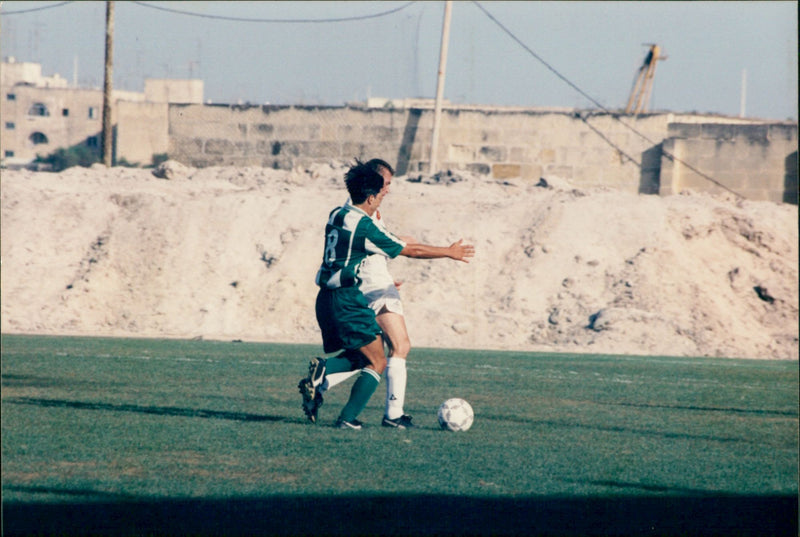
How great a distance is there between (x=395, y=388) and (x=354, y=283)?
904mm

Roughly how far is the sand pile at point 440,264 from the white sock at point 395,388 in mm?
13572

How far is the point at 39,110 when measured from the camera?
252 feet

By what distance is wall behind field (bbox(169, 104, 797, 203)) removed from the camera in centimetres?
2822

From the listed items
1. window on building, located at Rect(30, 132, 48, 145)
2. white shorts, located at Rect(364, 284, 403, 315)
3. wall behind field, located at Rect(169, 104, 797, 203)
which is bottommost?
white shorts, located at Rect(364, 284, 403, 315)

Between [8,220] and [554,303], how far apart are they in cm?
1271

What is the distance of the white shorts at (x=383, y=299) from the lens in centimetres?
817

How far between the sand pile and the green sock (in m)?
13.7

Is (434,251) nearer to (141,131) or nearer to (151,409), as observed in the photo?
(151,409)

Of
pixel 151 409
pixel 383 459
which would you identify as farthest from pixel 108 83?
pixel 383 459

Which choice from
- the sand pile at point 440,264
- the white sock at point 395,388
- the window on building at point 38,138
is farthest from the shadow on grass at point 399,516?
the window on building at point 38,138

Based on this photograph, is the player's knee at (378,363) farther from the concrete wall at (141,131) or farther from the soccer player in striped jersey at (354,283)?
the concrete wall at (141,131)

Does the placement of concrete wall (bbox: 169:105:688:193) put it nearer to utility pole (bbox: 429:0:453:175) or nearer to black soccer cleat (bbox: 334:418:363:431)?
utility pole (bbox: 429:0:453:175)

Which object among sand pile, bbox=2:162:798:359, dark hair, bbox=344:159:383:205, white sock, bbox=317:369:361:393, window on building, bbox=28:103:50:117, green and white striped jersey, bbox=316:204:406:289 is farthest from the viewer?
window on building, bbox=28:103:50:117

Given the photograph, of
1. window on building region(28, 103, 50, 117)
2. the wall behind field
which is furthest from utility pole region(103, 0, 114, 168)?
window on building region(28, 103, 50, 117)
